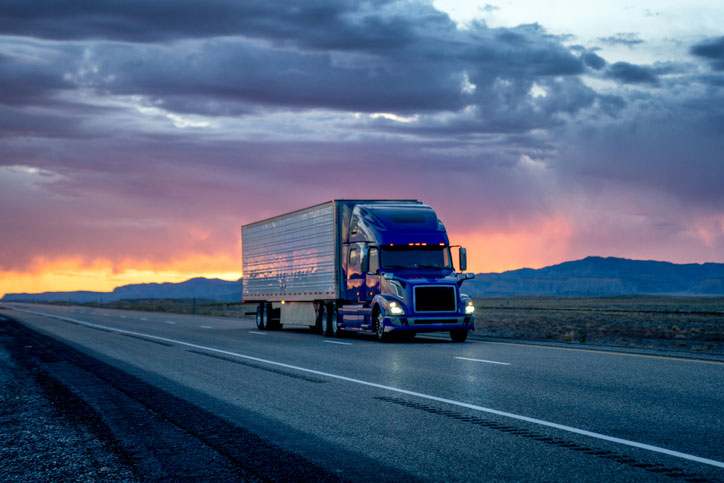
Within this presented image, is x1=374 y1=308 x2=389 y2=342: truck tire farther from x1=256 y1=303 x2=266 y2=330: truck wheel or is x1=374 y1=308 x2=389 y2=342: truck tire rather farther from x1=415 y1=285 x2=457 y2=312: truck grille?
x1=256 y1=303 x2=266 y2=330: truck wheel

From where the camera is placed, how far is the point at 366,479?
5938 mm

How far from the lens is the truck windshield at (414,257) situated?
22.0m

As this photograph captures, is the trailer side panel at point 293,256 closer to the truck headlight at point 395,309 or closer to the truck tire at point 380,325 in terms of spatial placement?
the truck tire at point 380,325

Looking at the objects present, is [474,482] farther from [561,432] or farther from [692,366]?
[692,366]

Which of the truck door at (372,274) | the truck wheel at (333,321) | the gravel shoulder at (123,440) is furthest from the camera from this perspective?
the truck wheel at (333,321)

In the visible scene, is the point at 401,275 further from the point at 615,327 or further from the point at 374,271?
the point at 615,327

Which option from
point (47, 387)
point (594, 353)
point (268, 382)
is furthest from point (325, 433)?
point (594, 353)

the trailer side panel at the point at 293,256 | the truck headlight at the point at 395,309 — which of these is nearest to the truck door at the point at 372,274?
the truck headlight at the point at 395,309

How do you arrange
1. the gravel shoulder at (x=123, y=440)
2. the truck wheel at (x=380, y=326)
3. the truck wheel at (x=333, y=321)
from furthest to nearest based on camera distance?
the truck wheel at (x=333, y=321), the truck wheel at (x=380, y=326), the gravel shoulder at (x=123, y=440)

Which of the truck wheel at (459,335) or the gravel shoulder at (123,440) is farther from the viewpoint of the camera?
the truck wheel at (459,335)

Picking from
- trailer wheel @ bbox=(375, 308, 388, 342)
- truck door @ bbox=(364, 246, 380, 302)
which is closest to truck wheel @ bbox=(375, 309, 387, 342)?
trailer wheel @ bbox=(375, 308, 388, 342)

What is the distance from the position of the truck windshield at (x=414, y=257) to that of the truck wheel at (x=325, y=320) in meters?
4.31

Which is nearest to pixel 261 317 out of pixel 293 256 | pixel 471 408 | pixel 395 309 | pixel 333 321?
pixel 293 256

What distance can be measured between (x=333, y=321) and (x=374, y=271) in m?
3.54
